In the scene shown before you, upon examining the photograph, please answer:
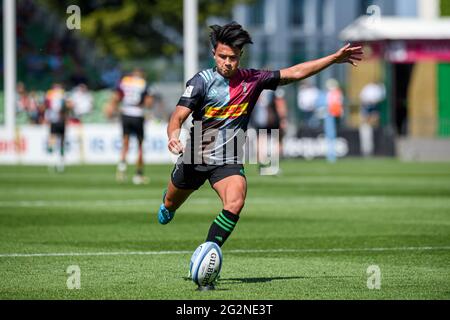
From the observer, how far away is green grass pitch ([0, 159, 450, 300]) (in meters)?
10.2

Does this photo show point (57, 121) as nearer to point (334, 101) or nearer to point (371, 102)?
point (334, 101)

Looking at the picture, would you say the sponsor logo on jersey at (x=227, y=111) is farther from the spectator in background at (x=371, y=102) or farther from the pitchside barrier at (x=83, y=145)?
the spectator in background at (x=371, y=102)

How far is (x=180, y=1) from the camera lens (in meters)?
49.3

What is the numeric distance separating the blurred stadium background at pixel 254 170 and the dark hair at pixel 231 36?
2.01 meters

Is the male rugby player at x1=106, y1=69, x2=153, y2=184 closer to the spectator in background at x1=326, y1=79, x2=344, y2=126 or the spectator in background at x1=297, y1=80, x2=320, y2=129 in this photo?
the spectator in background at x1=326, y1=79, x2=344, y2=126

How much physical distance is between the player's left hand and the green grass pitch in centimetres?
189

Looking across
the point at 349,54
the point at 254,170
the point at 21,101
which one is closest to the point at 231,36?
the point at 349,54

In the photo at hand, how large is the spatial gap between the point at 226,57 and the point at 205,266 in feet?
6.12

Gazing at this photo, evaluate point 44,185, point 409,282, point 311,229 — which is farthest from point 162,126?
point 409,282

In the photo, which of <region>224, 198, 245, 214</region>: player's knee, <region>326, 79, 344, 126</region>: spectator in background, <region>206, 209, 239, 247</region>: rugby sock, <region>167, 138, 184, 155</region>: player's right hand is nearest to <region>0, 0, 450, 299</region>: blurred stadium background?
<region>326, 79, 344, 126</region>: spectator in background

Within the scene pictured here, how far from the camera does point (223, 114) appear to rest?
35.7 feet

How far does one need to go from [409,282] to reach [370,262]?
5.33ft
